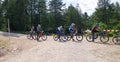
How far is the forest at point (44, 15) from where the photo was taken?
65688mm

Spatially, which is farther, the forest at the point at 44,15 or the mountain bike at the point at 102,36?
the forest at the point at 44,15

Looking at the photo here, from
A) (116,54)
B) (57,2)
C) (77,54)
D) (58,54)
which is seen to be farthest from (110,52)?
(57,2)

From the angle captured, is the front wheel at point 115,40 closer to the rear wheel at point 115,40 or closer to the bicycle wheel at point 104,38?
the rear wheel at point 115,40

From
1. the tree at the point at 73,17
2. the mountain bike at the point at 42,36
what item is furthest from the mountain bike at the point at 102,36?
the tree at the point at 73,17

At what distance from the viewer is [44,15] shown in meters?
77.6

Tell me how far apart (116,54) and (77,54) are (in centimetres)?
244

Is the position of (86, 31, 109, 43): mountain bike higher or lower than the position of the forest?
lower

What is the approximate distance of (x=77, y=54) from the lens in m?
16.1

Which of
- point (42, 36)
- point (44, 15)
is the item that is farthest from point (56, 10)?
point (42, 36)

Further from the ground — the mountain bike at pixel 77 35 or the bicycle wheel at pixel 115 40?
the mountain bike at pixel 77 35

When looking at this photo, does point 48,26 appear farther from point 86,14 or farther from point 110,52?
point 110,52

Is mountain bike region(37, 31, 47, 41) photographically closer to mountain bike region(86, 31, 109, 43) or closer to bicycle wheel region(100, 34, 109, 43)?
mountain bike region(86, 31, 109, 43)

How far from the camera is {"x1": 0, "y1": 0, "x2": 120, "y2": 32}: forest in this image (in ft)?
216

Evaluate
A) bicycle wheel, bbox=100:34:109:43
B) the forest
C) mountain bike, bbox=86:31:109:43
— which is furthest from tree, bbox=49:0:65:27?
bicycle wheel, bbox=100:34:109:43
